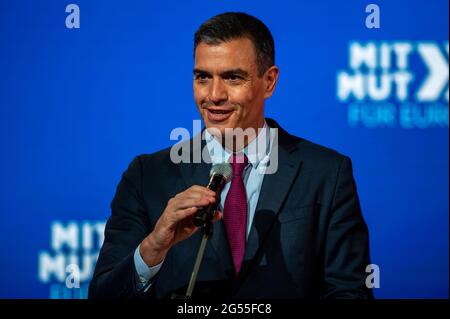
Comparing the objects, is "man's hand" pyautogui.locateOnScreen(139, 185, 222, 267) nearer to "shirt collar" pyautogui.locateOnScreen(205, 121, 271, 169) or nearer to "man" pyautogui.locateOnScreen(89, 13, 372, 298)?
"man" pyautogui.locateOnScreen(89, 13, 372, 298)

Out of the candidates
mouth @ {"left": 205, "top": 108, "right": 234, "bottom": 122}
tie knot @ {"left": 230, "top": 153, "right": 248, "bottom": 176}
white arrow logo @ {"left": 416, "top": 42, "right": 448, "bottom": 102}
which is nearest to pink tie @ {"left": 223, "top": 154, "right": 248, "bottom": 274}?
tie knot @ {"left": 230, "top": 153, "right": 248, "bottom": 176}

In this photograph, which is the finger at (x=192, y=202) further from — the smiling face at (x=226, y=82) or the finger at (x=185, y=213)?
the smiling face at (x=226, y=82)

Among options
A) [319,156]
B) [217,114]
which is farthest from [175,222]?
[319,156]

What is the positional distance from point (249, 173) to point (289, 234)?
0.21 m

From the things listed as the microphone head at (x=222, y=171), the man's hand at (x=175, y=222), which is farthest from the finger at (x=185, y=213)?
the microphone head at (x=222, y=171)

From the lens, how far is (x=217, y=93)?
2.12 metres

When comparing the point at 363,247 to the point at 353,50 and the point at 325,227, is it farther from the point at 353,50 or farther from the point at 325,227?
the point at 353,50

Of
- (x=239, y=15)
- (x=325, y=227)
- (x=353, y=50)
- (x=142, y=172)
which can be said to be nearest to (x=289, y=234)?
(x=325, y=227)

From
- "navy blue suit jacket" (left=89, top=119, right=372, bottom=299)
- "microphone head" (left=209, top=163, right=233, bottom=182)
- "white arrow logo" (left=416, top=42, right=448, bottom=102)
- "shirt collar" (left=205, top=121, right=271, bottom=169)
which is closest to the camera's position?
"microphone head" (left=209, top=163, right=233, bottom=182)

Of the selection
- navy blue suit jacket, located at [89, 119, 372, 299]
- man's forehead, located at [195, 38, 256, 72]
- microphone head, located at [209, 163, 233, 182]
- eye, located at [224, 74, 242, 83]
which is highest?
man's forehead, located at [195, 38, 256, 72]

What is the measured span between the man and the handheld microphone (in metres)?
0.32

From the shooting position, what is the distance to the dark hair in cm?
213

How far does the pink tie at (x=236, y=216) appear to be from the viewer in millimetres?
2076

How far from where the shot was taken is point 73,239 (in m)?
2.85
